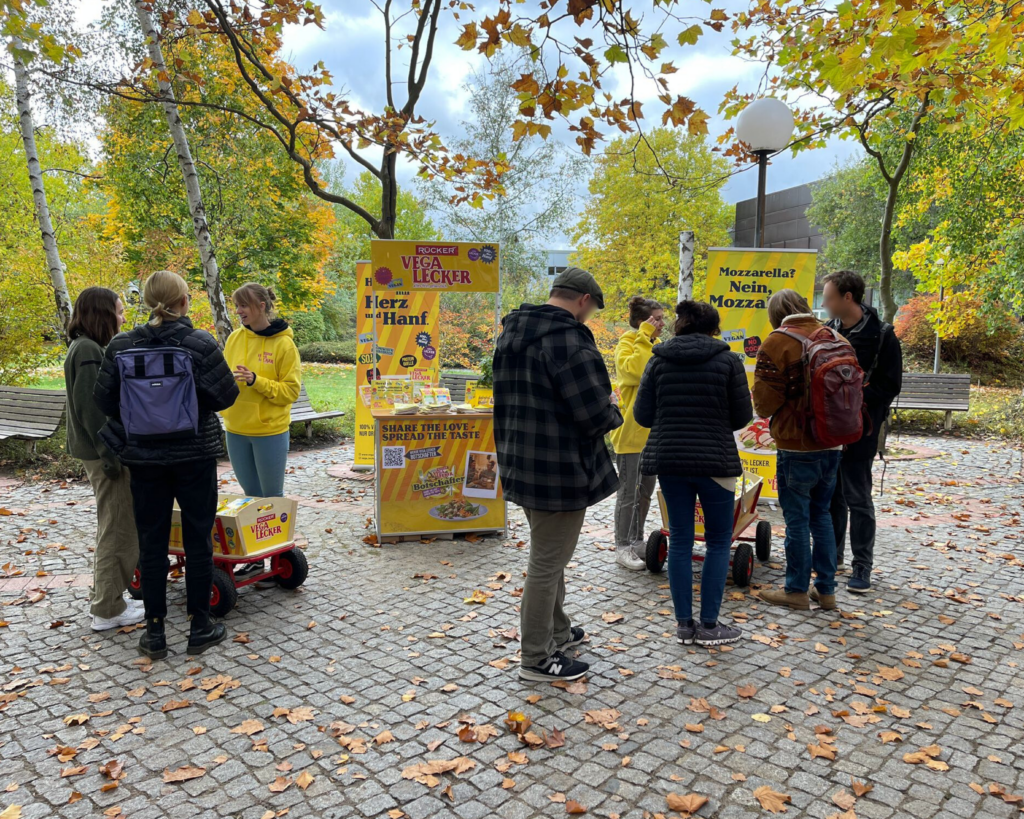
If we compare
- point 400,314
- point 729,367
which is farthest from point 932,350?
point 729,367

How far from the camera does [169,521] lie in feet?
12.1

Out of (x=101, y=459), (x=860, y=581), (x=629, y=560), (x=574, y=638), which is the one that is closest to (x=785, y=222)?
(x=860, y=581)

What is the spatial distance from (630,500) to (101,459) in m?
3.56

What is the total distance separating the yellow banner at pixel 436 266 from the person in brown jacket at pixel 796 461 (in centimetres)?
264

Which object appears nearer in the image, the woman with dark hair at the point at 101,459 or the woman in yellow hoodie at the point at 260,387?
the woman with dark hair at the point at 101,459

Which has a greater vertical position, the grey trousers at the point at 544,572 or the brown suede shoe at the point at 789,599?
the grey trousers at the point at 544,572

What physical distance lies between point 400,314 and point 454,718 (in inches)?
225

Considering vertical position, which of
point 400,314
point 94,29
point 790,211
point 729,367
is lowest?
point 729,367

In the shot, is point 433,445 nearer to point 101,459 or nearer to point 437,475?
point 437,475

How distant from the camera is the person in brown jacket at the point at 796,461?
13.4ft

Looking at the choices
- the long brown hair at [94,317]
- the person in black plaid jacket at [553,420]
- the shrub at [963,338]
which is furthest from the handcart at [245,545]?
the shrub at [963,338]

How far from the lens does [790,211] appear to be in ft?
128

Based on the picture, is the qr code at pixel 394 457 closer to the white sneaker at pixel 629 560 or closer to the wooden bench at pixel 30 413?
the white sneaker at pixel 629 560

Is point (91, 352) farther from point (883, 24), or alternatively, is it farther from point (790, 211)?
point (790, 211)
